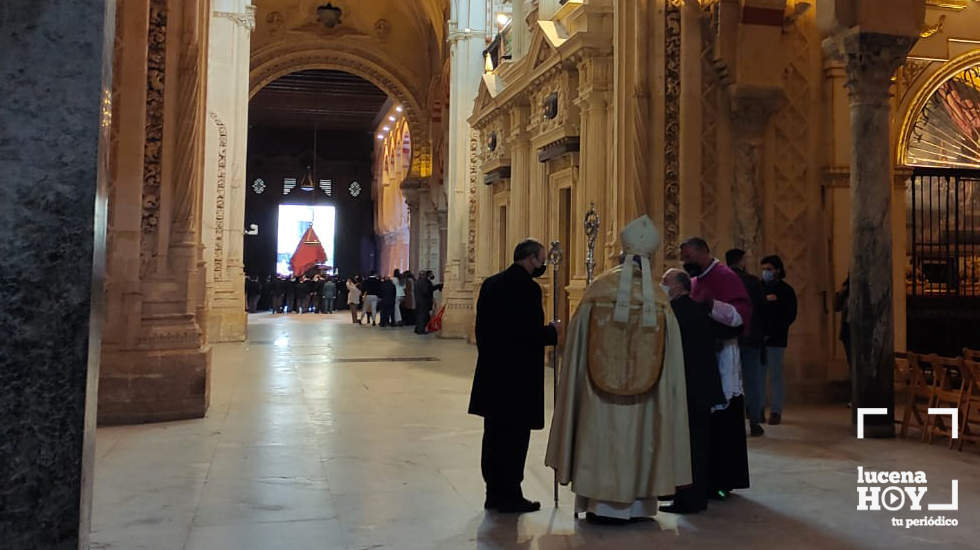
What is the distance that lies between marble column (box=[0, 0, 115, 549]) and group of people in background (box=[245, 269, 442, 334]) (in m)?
17.4

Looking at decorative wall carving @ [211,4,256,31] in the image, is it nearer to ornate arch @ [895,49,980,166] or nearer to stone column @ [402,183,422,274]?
stone column @ [402,183,422,274]

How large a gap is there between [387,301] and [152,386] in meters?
15.3

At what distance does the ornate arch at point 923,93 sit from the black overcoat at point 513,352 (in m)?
Result: 7.48

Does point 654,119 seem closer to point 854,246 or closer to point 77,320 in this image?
point 854,246

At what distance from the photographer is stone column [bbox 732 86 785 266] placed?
9.16 meters

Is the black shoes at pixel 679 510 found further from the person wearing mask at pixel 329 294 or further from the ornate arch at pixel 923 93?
the person wearing mask at pixel 329 294

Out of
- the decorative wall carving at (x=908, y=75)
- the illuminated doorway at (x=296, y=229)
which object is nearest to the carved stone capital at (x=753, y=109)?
the decorative wall carving at (x=908, y=75)

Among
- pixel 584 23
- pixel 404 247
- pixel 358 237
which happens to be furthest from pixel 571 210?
pixel 358 237

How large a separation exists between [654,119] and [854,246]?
118 inches

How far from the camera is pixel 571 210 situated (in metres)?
13.1

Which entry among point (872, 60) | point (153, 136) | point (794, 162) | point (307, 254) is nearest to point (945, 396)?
point (872, 60)

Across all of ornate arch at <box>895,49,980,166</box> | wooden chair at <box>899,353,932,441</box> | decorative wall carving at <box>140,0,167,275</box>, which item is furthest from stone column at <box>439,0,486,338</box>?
wooden chair at <box>899,353,932,441</box>

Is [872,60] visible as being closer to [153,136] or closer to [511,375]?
[511,375]

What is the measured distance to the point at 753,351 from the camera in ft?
23.7
